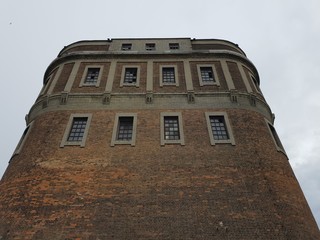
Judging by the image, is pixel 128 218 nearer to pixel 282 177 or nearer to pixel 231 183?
pixel 231 183

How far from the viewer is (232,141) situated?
14.6 m

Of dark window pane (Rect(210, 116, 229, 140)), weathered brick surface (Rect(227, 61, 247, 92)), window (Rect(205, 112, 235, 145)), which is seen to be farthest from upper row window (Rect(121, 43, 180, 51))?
dark window pane (Rect(210, 116, 229, 140))

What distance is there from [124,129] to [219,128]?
559 cm

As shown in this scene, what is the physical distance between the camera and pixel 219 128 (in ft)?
51.4

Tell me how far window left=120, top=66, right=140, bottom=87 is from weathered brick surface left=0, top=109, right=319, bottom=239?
337 cm

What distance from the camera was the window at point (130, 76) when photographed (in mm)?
17922

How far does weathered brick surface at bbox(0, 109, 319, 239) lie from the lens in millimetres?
11547

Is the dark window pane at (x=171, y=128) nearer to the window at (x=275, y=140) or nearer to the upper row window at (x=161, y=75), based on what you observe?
the upper row window at (x=161, y=75)

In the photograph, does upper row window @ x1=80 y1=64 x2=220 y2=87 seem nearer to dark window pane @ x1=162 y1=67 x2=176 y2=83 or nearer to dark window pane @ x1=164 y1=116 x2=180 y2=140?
dark window pane @ x1=162 y1=67 x2=176 y2=83

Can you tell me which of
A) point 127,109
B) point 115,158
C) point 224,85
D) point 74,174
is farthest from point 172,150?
point 224,85

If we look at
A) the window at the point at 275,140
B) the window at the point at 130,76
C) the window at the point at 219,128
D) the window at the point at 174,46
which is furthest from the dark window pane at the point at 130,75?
the window at the point at 275,140

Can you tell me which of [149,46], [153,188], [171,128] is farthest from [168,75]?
[153,188]

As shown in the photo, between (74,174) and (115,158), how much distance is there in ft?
7.14

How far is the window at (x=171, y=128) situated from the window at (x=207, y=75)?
3.35m
